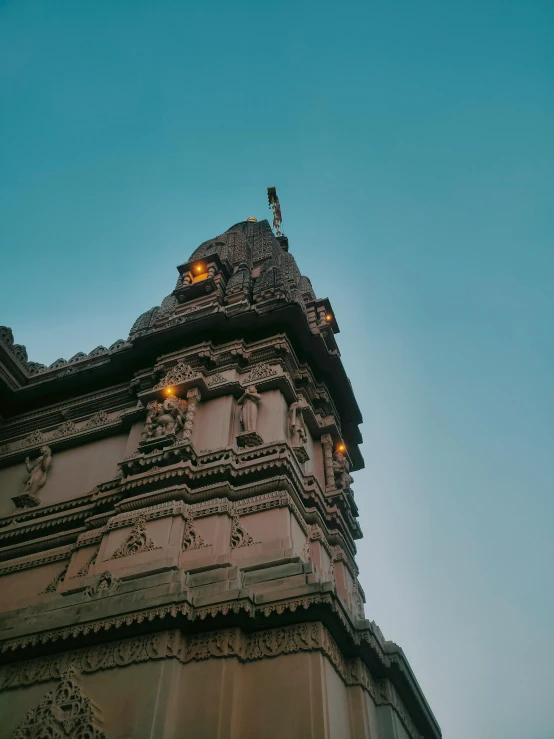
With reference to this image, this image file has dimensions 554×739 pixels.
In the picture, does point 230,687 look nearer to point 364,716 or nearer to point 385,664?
point 364,716

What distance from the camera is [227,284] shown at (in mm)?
18828

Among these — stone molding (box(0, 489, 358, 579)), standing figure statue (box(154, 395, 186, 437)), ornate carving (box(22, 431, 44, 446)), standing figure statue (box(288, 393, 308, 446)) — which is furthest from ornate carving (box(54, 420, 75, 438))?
standing figure statue (box(288, 393, 308, 446))

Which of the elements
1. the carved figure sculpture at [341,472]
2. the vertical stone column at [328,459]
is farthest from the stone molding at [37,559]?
the carved figure sculpture at [341,472]

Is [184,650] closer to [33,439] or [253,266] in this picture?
[33,439]

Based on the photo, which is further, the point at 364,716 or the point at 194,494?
the point at 194,494

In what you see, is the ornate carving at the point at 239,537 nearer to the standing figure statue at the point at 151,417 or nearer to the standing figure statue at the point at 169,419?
the standing figure statue at the point at 169,419

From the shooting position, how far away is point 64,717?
7629 millimetres

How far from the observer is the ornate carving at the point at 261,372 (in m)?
14.0

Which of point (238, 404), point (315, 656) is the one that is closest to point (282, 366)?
point (238, 404)

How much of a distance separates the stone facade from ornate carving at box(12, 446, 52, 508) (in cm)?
6

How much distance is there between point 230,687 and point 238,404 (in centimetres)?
684

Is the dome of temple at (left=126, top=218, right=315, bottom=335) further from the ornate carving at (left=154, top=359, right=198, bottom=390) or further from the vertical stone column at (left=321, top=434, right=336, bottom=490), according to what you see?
the vertical stone column at (left=321, top=434, right=336, bottom=490)

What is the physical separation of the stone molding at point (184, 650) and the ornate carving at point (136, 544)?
1.99 metres

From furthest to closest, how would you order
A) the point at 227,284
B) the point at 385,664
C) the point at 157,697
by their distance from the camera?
the point at 227,284 < the point at 385,664 < the point at 157,697
